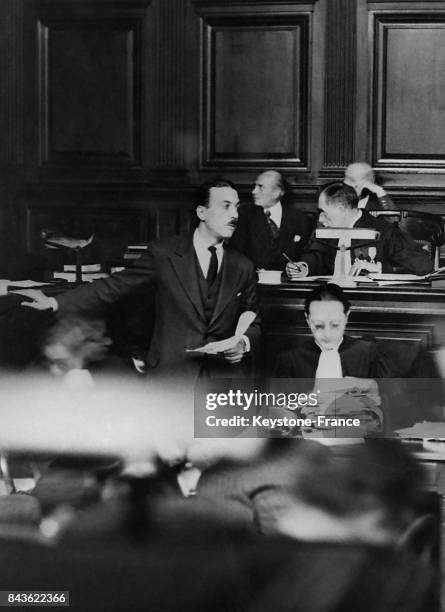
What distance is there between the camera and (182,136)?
2988 mm

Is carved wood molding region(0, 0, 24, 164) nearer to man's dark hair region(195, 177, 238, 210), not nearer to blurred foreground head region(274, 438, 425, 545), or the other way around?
man's dark hair region(195, 177, 238, 210)

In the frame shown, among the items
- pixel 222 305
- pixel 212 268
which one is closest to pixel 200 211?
pixel 212 268

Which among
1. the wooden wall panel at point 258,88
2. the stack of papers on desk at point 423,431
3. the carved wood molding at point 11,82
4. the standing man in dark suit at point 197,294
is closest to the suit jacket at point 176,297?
the standing man in dark suit at point 197,294

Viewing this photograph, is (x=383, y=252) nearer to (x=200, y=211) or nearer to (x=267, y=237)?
(x=267, y=237)

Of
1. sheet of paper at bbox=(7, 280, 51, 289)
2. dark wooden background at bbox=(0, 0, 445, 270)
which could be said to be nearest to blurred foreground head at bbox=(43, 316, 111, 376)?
sheet of paper at bbox=(7, 280, 51, 289)

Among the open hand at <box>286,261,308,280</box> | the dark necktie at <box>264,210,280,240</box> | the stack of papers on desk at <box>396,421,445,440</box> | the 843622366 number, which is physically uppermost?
the dark necktie at <box>264,210,280,240</box>

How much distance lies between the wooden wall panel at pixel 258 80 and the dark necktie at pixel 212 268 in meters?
0.29

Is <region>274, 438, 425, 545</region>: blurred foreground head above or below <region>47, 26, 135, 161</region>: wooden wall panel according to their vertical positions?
below

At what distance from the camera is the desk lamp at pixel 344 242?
9.57 ft

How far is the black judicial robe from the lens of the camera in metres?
2.96

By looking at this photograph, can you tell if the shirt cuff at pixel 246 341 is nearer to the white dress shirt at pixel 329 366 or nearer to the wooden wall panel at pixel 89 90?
the white dress shirt at pixel 329 366

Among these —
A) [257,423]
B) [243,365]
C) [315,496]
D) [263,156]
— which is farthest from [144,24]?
[315,496]

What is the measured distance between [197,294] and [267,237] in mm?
298

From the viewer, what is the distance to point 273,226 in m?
2.96
